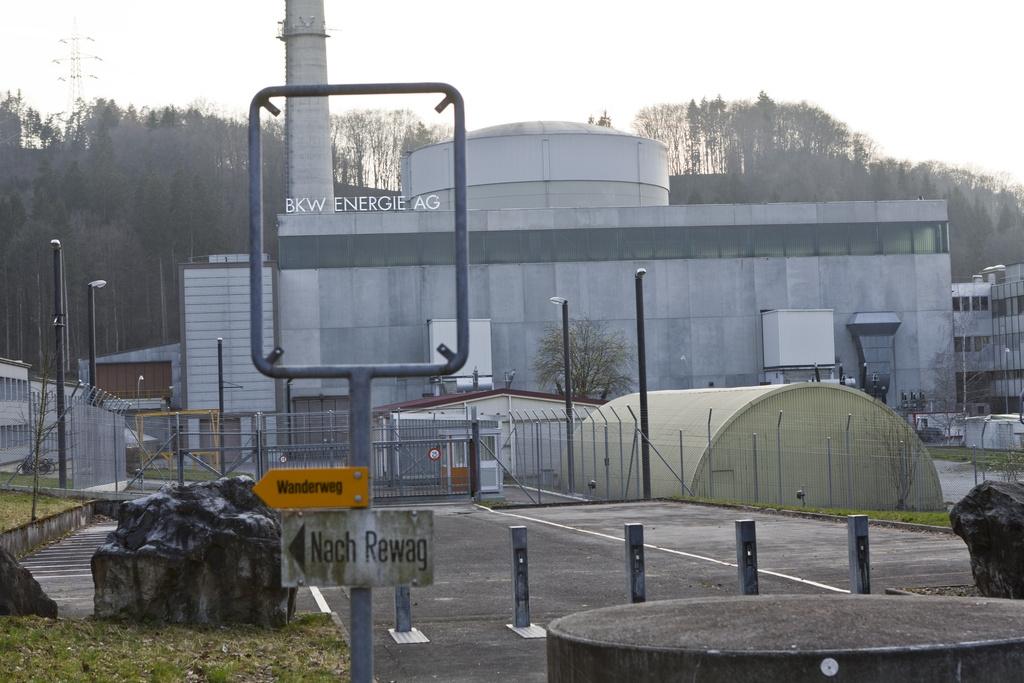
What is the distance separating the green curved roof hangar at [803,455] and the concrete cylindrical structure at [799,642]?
28.9 m

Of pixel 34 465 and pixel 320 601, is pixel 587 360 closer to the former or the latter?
pixel 34 465

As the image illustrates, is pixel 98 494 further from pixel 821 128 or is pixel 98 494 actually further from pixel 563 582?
pixel 821 128

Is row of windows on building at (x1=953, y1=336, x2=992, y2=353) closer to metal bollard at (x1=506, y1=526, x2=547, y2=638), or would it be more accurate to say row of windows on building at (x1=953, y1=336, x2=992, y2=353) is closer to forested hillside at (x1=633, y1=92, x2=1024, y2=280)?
forested hillside at (x1=633, y1=92, x2=1024, y2=280)

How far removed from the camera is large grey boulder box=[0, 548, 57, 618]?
436 inches

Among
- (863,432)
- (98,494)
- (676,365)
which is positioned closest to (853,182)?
(676,365)

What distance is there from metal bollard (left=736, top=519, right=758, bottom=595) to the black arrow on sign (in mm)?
8129

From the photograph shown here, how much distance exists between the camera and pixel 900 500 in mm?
37719

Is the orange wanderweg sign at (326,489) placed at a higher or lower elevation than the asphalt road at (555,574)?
higher

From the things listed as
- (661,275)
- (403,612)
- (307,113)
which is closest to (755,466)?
(403,612)

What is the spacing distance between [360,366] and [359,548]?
72 centimetres

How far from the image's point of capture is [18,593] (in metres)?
11.2

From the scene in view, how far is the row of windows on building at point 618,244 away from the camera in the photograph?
3019 inches

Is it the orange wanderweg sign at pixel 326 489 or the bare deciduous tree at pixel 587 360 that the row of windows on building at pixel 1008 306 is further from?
the orange wanderweg sign at pixel 326 489

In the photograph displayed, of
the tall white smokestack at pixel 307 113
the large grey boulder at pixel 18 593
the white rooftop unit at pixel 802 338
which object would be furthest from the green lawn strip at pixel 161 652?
the tall white smokestack at pixel 307 113
